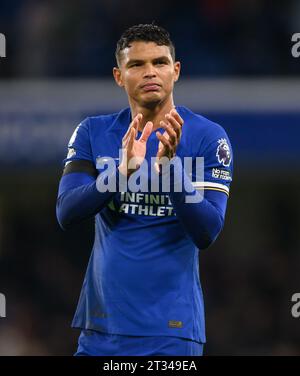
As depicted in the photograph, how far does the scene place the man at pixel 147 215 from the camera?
418 cm

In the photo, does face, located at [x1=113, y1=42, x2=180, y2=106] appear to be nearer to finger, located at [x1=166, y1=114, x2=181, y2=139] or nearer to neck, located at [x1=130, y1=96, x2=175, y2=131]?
neck, located at [x1=130, y1=96, x2=175, y2=131]

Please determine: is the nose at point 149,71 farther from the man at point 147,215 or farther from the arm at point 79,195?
the arm at point 79,195

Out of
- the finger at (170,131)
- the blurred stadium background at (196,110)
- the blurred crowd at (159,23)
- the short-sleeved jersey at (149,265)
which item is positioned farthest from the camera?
the blurred crowd at (159,23)

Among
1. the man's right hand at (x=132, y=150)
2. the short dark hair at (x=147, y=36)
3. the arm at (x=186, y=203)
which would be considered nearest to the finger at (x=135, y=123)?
the man's right hand at (x=132, y=150)

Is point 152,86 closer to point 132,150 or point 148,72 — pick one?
point 148,72

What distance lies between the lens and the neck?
14.6 ft

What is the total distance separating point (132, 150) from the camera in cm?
416

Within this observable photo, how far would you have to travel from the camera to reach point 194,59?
35.2ft

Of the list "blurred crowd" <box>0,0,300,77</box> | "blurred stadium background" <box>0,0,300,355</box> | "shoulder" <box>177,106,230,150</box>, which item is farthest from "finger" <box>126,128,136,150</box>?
"blurred crowd" <box>0,0,300,77</box>

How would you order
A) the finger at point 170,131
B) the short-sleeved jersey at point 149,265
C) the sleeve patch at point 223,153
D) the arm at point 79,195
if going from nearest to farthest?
1. the finger at point 170,131
2. the arm at point 79,195
3. the short-sleeved jersey at point 149,265
4. the sleeve patch at point 223,153

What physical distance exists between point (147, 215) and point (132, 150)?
1.07ft

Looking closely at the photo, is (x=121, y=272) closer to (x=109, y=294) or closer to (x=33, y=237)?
(x=109, y=294)

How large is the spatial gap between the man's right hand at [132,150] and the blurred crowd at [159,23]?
6.36m

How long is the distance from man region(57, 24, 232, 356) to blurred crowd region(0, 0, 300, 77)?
6.10 meters
